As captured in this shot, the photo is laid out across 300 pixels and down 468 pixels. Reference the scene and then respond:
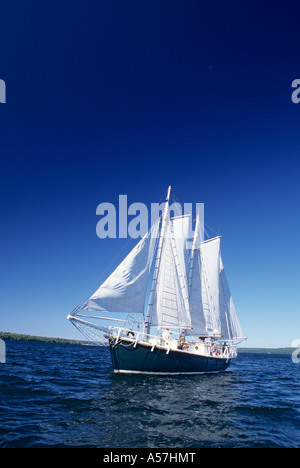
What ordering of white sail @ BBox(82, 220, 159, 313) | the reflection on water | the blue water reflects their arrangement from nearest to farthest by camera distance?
the blue water, the reflection on water, white sail @ BBox(82, 220, 159, 313)

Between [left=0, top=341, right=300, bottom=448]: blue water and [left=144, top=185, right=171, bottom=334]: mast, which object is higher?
[left=144, top=185, right=171, bottom=334]: mast

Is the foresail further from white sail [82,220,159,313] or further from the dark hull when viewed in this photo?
white sail [82,220,159,313]

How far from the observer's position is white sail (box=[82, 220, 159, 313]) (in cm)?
2156

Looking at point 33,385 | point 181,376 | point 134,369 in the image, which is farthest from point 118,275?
point 181,376

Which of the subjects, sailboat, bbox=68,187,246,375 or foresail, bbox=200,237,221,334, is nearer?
sailboat, bbox=68,187,246,375

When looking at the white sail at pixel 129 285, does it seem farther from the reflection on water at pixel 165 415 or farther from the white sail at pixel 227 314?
the white sail at pixel 227 314

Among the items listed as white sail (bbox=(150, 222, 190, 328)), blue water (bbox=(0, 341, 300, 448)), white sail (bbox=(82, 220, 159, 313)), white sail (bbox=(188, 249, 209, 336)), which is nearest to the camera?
blue water (bbox=(0, 341, 300, 448))

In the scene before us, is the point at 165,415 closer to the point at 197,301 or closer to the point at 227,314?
the point at 197,301

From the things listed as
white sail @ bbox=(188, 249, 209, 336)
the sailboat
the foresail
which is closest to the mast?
the sailboat

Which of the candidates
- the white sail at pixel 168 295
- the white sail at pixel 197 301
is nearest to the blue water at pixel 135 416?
the white sail at pixel 168 295
